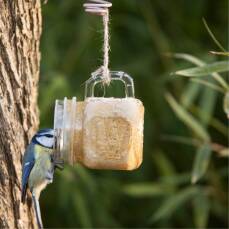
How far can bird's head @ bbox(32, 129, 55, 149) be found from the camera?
7.00 ft

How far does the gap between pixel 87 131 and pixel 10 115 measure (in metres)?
0.21

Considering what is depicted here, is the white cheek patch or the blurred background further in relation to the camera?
the blurred background

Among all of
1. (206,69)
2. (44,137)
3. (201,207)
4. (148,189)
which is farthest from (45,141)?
(148,189)

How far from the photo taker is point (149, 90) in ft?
13.7

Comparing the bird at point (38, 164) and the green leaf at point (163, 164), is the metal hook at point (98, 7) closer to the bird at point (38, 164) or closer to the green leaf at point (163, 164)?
the bird at point (38, 164)

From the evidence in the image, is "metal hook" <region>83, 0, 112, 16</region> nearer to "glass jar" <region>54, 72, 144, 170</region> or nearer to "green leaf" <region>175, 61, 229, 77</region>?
"glass jar" <region>54, 72, 144, 170</region>

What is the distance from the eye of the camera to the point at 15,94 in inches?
85.7

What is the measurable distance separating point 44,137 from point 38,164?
3.9 inches

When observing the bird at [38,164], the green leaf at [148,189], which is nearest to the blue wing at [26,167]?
the bird at [38,164]

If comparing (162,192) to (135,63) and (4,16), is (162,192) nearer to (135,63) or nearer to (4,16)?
(135,63)

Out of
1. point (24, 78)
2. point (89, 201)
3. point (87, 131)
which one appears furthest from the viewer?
point (89, 201)

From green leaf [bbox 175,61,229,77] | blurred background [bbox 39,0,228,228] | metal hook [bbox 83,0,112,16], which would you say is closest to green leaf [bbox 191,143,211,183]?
green leaf [bbox 175,61,229,77]

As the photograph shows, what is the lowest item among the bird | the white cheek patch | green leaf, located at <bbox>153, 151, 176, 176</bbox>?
green leaf, located at <bbox>153, 151, 176, 176</bbox>

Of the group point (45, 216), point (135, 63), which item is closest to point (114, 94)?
point (135, 63)
